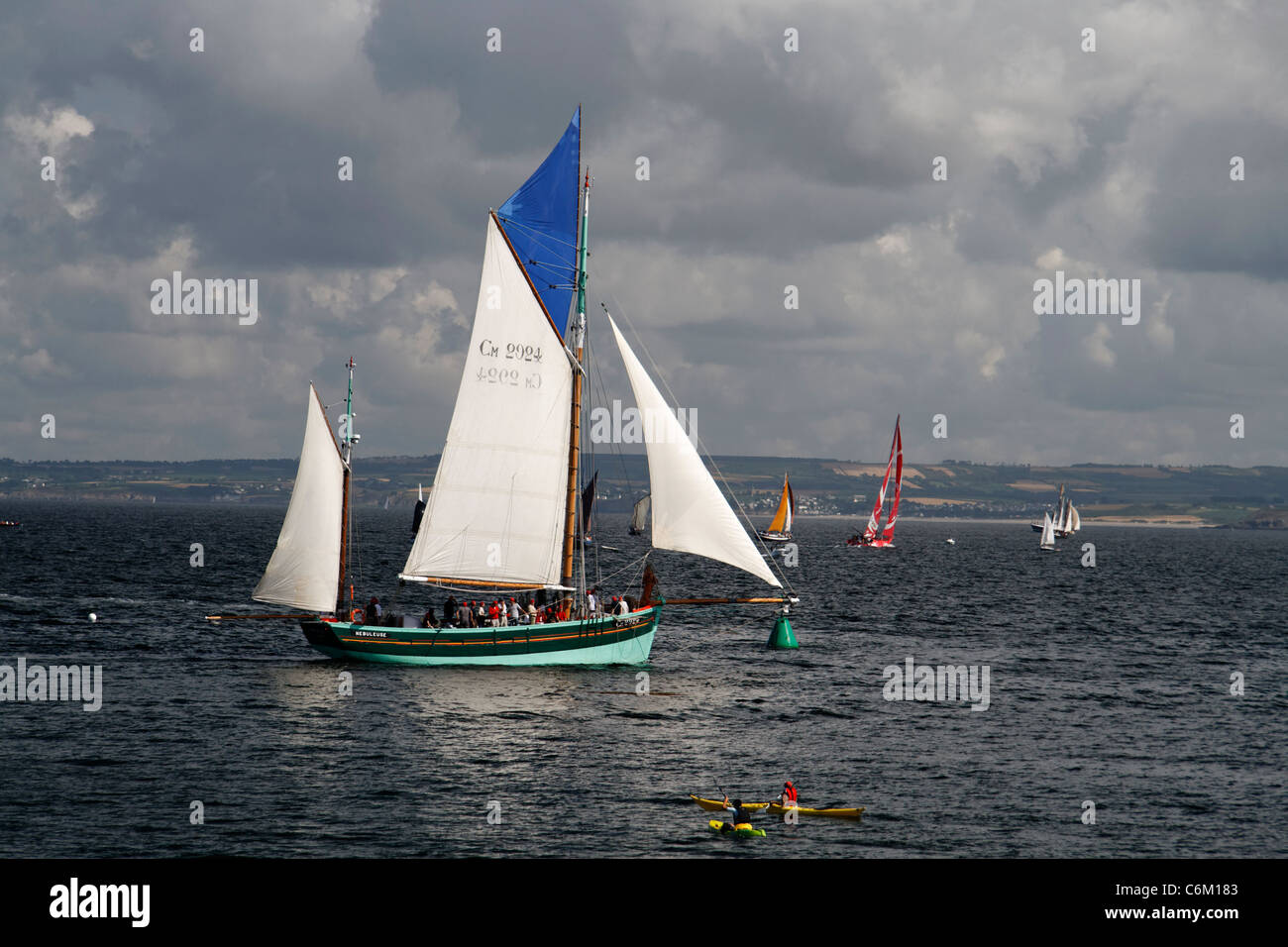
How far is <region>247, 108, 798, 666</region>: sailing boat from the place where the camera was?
60.9 m

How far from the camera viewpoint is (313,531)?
61.2 metres

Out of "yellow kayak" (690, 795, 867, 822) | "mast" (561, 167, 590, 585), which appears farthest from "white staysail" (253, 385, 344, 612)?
"yellow kayak" (690, 795, 867, 822)

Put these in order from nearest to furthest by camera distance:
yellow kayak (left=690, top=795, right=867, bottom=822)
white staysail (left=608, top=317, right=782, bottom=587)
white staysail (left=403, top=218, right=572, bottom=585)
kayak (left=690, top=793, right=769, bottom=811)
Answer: yellow kayak (left=690, top=795, right=867, bottom=822), kayak (left=690, top=793, right=769, bottom=811), white staysail (left=608, top=317, right=782, bottom=587), white staysail (left=403, top=218, right=572, bottom=585)

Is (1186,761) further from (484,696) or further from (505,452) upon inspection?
(505,452)

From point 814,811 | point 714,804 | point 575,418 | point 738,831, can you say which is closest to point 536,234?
point 575,418

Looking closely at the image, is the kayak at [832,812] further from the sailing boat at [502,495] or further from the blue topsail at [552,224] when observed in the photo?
the blue topsail at [552,224]

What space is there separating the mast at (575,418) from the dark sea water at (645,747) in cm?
634

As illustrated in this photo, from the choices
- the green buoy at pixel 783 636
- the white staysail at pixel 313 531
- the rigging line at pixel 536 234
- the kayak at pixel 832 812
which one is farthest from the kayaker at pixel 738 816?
the green buoy at pixel 783 636

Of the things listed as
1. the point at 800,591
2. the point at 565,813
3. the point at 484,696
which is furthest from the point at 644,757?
the point at 800,591

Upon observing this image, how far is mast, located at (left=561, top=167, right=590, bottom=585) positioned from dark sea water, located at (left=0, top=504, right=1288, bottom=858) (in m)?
6.34

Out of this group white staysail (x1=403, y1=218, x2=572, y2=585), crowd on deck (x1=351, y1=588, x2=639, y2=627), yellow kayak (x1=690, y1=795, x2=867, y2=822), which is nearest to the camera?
yellow kayak (x1=690, y1=795, x2=867, y2=822)

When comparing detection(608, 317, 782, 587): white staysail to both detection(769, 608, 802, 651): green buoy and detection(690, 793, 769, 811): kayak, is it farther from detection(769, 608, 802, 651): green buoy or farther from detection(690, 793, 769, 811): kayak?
detection(690, 793, 769, 811): kayak

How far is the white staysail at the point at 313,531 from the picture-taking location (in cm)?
6119

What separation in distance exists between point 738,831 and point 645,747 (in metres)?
11.2
